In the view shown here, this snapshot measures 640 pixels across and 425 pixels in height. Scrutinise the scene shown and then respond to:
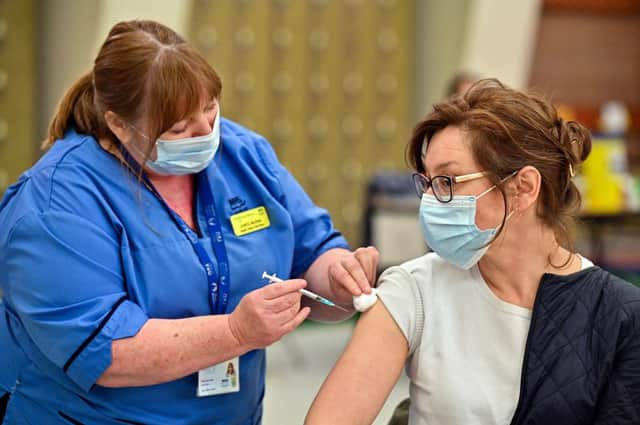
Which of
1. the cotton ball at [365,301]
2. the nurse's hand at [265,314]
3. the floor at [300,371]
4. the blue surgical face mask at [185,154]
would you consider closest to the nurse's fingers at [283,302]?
the nurse's hand at [265,314]

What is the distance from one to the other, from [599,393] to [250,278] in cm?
70

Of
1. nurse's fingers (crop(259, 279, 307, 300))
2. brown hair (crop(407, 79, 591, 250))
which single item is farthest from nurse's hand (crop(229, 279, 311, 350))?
brown hair (crop(407, 79, 591, 250))

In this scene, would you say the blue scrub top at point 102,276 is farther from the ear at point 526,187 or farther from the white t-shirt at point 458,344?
the ear at point 526,187

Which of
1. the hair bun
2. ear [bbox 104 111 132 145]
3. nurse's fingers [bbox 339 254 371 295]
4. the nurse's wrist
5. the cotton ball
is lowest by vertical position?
the nurse's wrist

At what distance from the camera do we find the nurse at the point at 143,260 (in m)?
1.43

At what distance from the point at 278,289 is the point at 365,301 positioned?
18cm

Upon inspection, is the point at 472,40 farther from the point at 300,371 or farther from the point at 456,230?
the point at 456,230

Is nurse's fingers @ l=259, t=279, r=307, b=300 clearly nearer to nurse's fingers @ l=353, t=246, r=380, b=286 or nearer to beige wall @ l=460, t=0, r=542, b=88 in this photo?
nurse's fingers @ l=353, t=246, r=380, b=286

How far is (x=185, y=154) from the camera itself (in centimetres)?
158

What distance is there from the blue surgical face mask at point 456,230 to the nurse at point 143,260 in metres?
0.19

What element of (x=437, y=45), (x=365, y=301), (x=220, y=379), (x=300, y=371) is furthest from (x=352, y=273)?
(x=437, y=45)

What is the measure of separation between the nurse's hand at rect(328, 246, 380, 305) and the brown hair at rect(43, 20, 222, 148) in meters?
0.44

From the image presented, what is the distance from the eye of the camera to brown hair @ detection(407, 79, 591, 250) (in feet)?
4.74

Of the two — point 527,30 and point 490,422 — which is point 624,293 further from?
point 527,30
